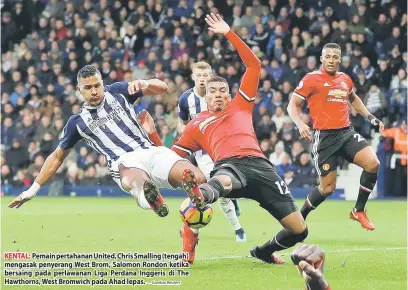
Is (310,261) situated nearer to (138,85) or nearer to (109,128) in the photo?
(138,85)

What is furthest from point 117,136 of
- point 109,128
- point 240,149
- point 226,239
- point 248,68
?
point 226,239

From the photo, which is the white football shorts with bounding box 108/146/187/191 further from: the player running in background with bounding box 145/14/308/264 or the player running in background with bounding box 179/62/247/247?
the player running in background with bounding box 179/62/247/247

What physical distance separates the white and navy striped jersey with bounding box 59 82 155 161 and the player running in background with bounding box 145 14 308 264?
522 millimetres

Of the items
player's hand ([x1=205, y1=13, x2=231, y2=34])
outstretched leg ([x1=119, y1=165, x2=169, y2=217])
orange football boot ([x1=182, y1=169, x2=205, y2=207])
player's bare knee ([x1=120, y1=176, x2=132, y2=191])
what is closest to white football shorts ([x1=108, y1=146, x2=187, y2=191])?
outstretched leg ([x1=119, y1=165, x2=169, y2=217])

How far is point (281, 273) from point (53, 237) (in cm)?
478

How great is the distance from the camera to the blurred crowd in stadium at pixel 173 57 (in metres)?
22.0

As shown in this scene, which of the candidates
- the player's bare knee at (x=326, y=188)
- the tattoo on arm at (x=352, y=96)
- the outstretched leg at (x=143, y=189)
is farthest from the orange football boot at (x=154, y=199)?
the tattoo on arm at (x=352, y=96)

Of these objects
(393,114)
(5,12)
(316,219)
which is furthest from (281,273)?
(5,12)

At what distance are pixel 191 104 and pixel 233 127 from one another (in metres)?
3.36

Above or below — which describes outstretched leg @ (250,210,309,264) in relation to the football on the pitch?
below

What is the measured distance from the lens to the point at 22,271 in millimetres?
9906

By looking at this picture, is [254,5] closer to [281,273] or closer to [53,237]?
[53,237]

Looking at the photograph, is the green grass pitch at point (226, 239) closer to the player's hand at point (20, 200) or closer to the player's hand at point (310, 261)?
the player's hand at point (20, 200)

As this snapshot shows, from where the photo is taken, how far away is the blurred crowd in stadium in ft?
72.1
